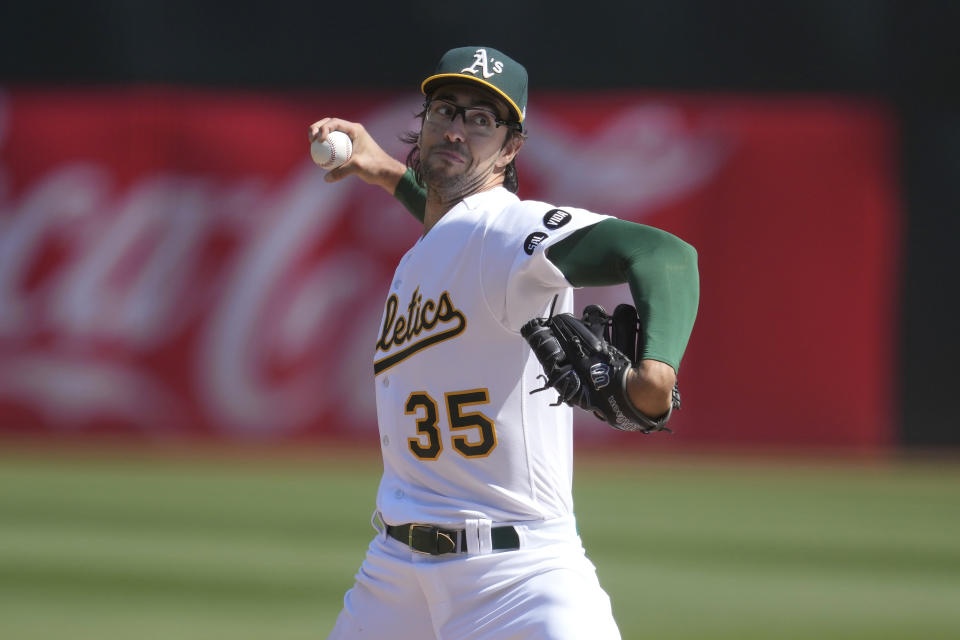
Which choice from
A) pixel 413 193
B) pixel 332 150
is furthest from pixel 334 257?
pixel 332 150

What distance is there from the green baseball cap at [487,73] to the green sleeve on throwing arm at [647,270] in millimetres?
610

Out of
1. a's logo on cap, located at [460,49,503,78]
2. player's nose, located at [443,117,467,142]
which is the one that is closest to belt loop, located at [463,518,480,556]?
player's nose, located at [443,117,467,142]

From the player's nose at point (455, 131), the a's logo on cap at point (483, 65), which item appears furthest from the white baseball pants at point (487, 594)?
the a's logo on cap at point (483, 65)

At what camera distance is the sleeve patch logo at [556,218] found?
2.99 meters

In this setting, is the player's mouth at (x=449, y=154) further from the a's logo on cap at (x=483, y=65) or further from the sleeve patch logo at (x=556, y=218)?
the sleeve patch logo at (x=556, y=218)

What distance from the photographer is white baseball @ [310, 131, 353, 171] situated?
12.9 ft

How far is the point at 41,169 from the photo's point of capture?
473 inches

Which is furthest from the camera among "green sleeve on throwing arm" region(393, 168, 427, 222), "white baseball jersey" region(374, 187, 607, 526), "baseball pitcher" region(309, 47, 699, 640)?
"green sleeve on throwing arm" region(393, 168, 427, 222)

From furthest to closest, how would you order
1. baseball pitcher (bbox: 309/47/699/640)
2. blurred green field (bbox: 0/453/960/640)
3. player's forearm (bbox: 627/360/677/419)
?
blurred green field (bbox: 0/453/960/640) < baseball pitcher (bbox: 309/47/699/640) < player's forearm (bbox: 627/360/677/419)

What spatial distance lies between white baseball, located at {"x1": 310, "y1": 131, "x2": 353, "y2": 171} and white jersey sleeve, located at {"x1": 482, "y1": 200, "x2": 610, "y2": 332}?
0.94 m

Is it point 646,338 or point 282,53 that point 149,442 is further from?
point 646,338

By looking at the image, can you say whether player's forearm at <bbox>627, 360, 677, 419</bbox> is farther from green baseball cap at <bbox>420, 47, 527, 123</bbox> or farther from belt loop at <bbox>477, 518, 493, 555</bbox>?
green baseball cap at <bbox>420, 47, 527, 123</bbox>

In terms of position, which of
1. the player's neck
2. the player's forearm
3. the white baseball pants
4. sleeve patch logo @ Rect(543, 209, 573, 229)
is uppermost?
the player's neck

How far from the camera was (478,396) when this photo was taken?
10.4 feet
